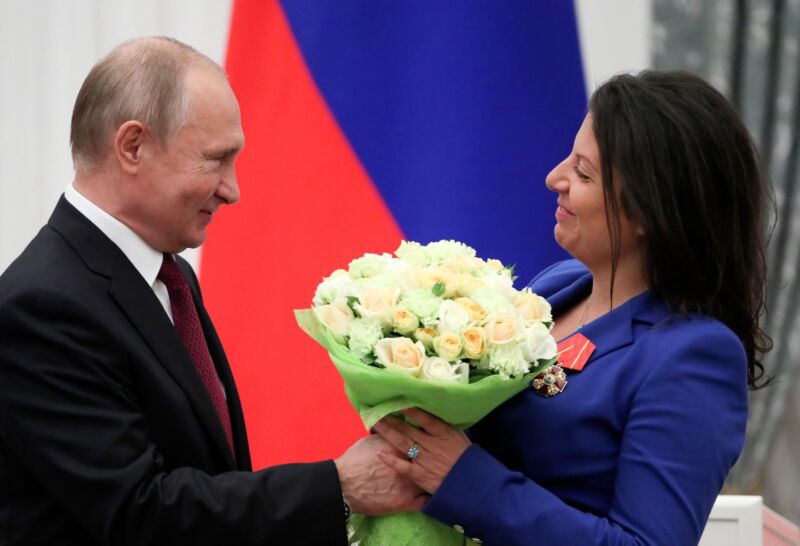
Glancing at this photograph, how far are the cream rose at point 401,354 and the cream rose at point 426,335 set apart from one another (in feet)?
0.04

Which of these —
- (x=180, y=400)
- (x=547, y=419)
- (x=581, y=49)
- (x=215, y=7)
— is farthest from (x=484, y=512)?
(x=215, y=7)

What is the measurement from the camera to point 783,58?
3.56 metres

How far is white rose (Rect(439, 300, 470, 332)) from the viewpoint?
5.75ft

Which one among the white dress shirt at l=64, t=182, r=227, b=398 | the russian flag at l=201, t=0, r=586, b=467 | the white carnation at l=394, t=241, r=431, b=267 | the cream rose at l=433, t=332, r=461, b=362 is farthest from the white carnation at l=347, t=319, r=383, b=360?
the russian flag at l=201, t=0, r=586, b=467

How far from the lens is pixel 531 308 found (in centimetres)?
188

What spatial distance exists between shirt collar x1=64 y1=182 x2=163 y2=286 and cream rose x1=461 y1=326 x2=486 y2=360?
643 millimetres

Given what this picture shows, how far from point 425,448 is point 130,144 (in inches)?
31.1

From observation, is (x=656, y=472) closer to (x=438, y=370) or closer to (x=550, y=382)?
(x=550, y=382)

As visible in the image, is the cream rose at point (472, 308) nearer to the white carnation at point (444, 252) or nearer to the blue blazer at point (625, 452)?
the white carnation at point (444, 252)

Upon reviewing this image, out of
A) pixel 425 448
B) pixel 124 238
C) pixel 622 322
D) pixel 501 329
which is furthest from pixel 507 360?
pixel 124 238

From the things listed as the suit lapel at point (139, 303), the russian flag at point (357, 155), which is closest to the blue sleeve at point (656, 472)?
the suit lapel at point (139, 303)

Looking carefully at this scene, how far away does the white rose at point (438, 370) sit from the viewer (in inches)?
67.4

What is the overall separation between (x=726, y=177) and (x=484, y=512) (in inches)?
30.4

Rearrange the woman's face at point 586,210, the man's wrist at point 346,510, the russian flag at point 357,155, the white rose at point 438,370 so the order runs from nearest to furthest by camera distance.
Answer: the white rose at point 438,370 < the man's wrist at point 346,510 < the woman's face at point 586,210 < the russian flag at point 357,155
